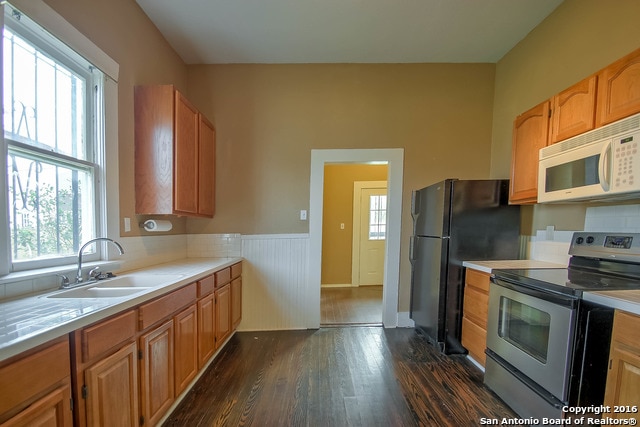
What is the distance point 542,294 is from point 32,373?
231cm

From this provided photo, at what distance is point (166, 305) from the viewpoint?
140cm

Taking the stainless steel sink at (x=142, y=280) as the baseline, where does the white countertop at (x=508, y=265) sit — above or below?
above

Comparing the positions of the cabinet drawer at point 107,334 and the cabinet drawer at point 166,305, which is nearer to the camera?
the cabinet drawer at point 107,334

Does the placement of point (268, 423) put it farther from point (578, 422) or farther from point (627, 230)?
point (627, 230)

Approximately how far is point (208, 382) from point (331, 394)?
96cm

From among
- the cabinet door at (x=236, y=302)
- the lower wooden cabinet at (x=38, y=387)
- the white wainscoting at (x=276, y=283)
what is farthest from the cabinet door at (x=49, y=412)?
the white wainscoting at (x=276, y=283)

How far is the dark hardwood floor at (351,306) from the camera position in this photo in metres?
2.96

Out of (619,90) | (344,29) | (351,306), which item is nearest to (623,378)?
(619,90)

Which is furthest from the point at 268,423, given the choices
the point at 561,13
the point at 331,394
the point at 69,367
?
the point at 561,13

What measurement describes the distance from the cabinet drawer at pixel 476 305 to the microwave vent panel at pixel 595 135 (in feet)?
3.84

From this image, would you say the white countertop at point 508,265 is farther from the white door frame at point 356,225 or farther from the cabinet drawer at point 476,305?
the white door frame at point 356,225

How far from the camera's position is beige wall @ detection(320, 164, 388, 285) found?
14.3ft

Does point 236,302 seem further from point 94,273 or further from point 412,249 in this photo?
point 412,249

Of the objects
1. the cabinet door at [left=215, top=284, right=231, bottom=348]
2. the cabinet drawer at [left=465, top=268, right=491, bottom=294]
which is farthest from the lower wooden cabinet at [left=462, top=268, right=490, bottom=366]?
the cabinet door at [left=215, top=284, right=231, bottom=348]
